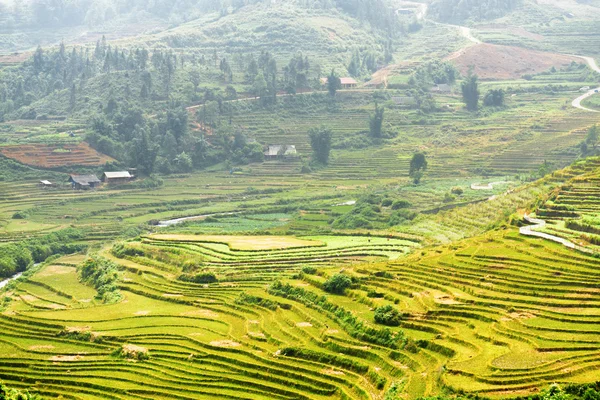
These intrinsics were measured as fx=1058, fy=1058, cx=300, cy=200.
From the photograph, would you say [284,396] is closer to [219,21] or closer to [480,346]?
[480,346]

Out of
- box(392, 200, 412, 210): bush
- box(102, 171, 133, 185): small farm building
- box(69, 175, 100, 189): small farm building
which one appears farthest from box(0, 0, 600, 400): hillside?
box(392, 200, 412, 210): bush

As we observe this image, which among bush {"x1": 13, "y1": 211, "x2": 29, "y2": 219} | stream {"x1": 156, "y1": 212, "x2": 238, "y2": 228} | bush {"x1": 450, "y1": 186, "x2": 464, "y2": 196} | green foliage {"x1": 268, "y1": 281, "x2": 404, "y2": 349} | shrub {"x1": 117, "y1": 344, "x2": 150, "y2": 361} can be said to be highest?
green foliage {"x1": 268, "y1": 281, "x2": 404, "y2": 349}

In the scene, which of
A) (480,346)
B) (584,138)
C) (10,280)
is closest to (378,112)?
(584,138)

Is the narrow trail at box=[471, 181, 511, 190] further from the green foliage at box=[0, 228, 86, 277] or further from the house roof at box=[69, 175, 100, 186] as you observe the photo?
the house roof at box=[69, 175, 100, 186]

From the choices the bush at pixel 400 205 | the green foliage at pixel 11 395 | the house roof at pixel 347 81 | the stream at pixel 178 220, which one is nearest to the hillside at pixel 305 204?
the house roof at pixel 347 81

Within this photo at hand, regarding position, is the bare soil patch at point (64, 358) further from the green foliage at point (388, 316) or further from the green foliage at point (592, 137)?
the green foliage at point (592, 137)
